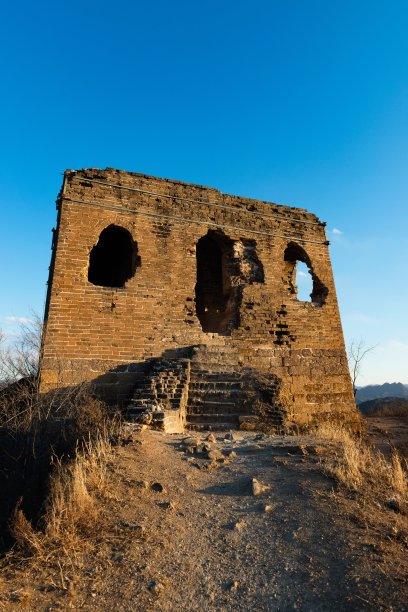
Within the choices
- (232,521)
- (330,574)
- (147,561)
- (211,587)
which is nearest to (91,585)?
(147,561)

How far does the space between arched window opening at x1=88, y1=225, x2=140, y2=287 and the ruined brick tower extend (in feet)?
0.28

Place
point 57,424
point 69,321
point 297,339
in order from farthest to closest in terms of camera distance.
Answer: point 297,339 < point 69,321 < point 57,424

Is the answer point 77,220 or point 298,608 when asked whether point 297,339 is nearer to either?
point 77,220

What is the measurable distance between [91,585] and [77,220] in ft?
26.1

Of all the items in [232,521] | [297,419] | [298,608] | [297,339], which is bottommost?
[298,608]

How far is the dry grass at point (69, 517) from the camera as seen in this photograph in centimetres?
280

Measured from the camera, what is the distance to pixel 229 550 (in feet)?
9.25

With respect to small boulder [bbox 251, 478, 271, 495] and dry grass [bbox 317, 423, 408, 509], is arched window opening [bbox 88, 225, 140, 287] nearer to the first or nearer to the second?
small boulder [bbox 251, 478, 271, 495]

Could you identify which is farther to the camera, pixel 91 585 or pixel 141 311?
pixel 141 311

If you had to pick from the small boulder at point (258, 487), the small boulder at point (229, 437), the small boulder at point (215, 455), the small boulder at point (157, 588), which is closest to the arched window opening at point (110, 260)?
the small boulder at point (229, 437)

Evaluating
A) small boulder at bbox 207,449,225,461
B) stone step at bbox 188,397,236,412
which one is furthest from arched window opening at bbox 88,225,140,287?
small boulder at bbox 207,449,225,461

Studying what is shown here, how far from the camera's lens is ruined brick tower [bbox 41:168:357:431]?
24.9 feet

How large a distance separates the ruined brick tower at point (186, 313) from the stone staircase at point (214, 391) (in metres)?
0.03

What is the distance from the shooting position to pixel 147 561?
2.65m
